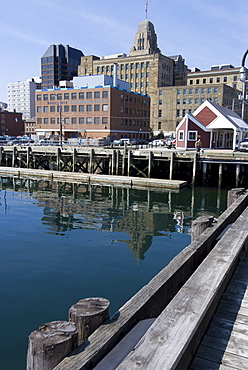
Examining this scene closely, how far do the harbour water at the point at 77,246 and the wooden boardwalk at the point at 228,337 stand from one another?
13.4ft

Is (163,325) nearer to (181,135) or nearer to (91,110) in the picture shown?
(181,135)

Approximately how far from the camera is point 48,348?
2508 millimetres

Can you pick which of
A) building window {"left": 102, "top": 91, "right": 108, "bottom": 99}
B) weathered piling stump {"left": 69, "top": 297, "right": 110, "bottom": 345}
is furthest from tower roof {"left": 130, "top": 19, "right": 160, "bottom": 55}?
weathered piling stump {"left": 69, "top": 297, "right": 110, "bottom": 345}

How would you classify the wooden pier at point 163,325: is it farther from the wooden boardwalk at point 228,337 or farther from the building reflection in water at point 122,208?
the building reflection in water at point 122,208

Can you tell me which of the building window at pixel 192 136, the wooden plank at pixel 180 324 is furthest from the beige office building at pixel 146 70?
the wooden plank at pixel 180 324

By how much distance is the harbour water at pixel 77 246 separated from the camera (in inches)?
321

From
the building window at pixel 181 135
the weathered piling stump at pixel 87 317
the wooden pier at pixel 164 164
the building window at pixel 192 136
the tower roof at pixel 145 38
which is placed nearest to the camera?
the weathered piling stump at pixel 87 317

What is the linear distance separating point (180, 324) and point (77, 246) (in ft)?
35.0

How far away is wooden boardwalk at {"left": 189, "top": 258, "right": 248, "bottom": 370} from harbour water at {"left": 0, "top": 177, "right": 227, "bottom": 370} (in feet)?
13.4

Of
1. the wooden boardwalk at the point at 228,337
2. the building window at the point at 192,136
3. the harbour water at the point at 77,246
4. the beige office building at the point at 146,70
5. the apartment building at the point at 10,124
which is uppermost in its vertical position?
the beige office building at the point at 146,70

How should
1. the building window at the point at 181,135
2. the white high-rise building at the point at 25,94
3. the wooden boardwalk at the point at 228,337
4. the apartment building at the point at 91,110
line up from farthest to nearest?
the white high-rise building at the point at 25,94
the apartment building at the point at 91,110
the building window at the point at 181,135
the wooden boardwalk at the point at 228,337

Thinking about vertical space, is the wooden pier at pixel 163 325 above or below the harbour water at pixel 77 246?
above

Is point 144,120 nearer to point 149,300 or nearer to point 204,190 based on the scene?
point 204,190

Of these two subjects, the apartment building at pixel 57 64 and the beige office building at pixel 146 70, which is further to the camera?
the apartment building at pixel 57 64
